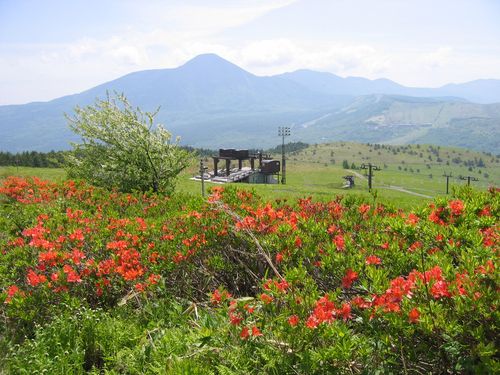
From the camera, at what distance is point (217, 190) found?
710 cm

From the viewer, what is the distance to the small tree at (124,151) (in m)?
14.8

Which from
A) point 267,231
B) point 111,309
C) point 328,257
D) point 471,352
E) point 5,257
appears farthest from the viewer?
point 5,257

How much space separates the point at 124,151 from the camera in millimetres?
14906

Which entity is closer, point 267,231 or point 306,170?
point 267,231

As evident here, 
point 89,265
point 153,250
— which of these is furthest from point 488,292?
point 89,265

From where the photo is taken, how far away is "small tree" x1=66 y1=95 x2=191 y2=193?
48.6 ft

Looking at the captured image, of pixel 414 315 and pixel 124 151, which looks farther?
pixel 124 151

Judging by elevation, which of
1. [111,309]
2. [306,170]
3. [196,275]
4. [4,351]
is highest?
[196,275]

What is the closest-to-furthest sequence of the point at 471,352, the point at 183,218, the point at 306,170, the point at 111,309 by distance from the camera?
the point at 471,352, the point at 111,309, the point at 183,218, the point at 306,170

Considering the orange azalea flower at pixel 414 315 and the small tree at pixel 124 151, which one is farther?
the small tree at pixel 124 151

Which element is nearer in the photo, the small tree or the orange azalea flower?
the orange azalea flower

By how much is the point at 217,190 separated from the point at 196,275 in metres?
2.17

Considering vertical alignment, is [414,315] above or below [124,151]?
below

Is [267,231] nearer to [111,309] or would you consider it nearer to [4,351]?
[111,309]
